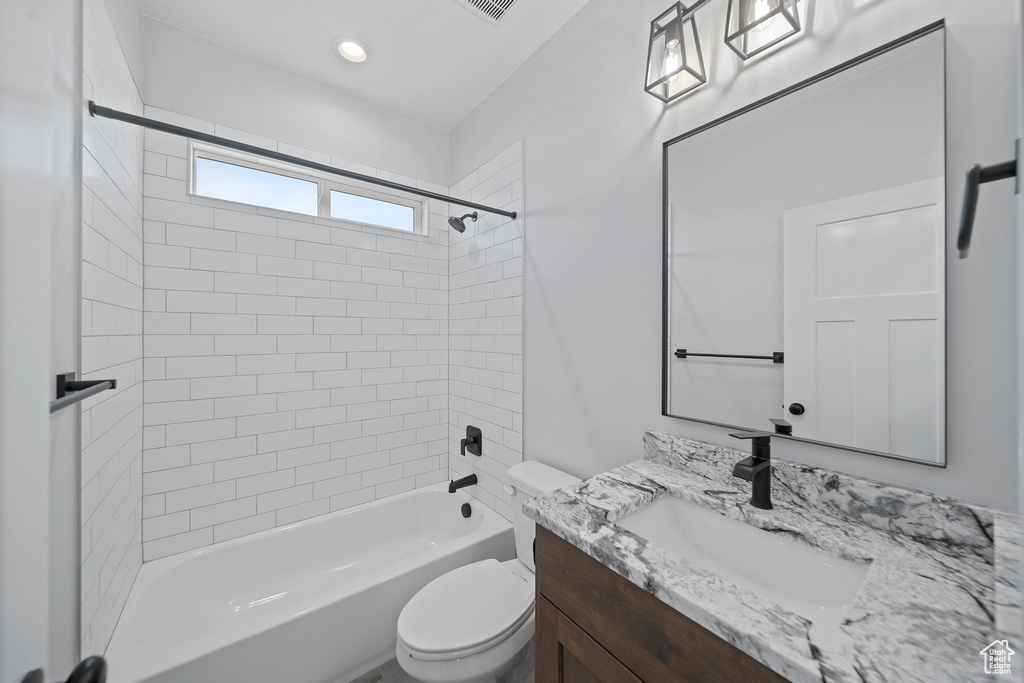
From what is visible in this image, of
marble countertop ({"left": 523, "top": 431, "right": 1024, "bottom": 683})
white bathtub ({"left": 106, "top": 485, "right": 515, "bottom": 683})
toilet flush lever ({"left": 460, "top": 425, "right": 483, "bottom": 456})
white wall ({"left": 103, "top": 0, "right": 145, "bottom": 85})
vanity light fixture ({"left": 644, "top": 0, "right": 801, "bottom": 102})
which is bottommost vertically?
white bathtub ({"left": 106, "top": 485, "right": 515, "bottom": 683})

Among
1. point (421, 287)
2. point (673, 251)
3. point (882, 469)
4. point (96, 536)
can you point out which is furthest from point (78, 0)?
point (882, 469)

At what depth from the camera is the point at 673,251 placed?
1.26 meters

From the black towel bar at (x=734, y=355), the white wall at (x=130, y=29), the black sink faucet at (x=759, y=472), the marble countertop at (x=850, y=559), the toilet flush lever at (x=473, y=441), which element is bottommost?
the toilet flush lever at (x=473, y=441)

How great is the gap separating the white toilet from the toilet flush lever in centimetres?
61

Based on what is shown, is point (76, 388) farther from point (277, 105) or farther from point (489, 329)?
point (277, 105)

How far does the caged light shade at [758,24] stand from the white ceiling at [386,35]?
0.78m

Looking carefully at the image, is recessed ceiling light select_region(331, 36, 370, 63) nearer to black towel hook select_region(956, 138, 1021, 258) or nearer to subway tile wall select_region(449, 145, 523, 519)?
subway tile wall select_region(449, 145, 523, 519)

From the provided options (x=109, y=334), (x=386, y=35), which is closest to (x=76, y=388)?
(x=109, y=334)

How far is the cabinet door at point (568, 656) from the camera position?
2.45 feet

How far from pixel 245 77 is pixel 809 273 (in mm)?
2544

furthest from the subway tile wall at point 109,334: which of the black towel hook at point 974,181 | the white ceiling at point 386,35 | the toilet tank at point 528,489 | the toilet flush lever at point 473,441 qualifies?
the black towel hook at point 974,181

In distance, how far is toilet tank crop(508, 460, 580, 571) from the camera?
151cm

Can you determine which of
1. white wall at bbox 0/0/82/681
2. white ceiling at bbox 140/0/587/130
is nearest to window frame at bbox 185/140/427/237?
white ceiling at bbox 140/0/587/130

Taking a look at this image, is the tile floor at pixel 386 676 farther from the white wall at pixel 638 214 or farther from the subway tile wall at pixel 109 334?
the white wall at pixel 638 214
